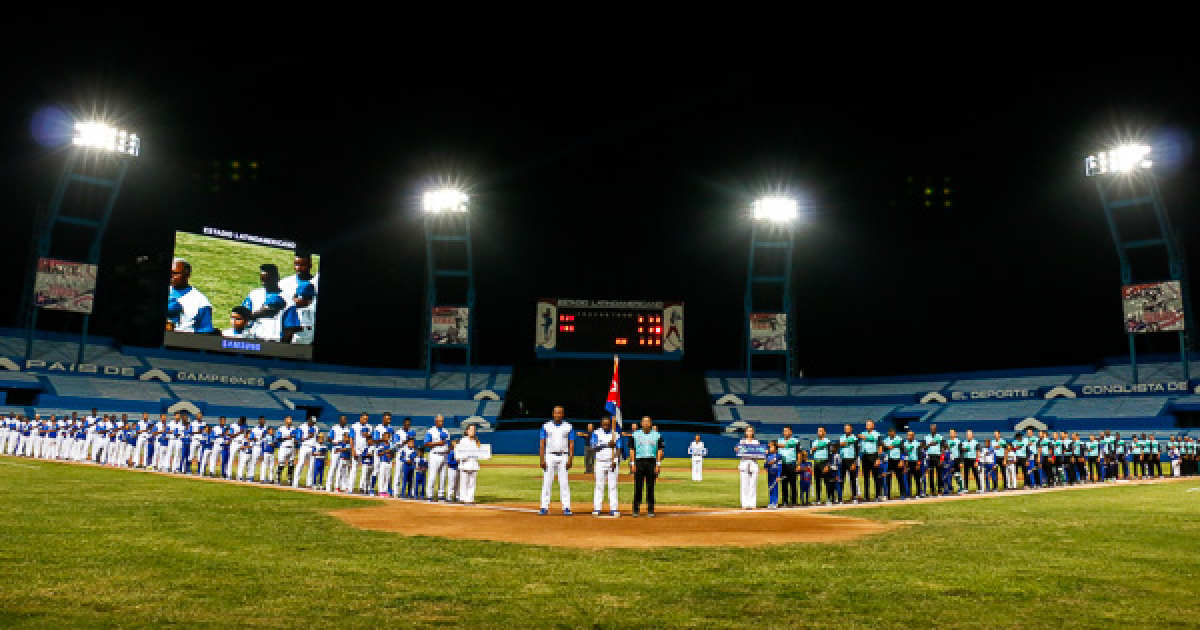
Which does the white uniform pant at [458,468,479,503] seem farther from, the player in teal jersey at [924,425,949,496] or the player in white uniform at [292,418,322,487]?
the player in teal jersey at [924,425,949,496]

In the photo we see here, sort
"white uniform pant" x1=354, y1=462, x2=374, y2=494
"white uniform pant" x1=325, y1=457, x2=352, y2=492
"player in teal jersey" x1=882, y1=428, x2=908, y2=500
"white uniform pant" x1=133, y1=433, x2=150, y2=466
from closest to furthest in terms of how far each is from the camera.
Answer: "player in teal jersey" x1=882, y1=428, x2=908, y2=500
"white uniform pant" x1=354, y1=462, x2=374, y2=494
"white uniform pant" x1=325, y1=457, x2=352, y2=492
"white uniform pant" x1=133, y1=433, x2=150, y2=466

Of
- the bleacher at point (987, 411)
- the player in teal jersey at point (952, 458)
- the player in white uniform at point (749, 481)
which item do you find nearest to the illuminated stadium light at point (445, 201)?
the bleacher at point (987, 411)

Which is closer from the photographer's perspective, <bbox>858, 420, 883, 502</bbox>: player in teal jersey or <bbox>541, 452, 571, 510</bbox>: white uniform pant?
<bbox>541, 452, 571, 510</bbox>: white uniform pant

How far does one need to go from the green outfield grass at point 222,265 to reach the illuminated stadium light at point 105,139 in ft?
20.1

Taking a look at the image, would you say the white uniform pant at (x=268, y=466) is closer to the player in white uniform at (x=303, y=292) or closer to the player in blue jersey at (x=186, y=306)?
the player in blue jersey at (x=186, y=306)

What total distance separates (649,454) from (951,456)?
11.8 meters

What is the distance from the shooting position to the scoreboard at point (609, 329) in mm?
57469

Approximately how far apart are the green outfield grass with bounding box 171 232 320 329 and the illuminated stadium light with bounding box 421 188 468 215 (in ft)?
37.5

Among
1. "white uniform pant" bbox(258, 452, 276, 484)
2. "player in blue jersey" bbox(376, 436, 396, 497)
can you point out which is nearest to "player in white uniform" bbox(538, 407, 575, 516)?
"player in blue jersey" bbox(376, 436, 396, 497)

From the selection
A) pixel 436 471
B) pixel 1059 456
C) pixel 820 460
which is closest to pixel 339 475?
pixel 436 471

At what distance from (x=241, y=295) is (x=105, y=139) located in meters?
12.6

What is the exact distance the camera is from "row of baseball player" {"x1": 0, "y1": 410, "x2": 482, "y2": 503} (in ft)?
61.8

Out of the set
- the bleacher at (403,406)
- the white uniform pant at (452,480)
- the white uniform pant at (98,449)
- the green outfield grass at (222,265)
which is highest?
the green outfield grass at (222,265)

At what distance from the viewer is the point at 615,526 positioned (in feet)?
44.4
